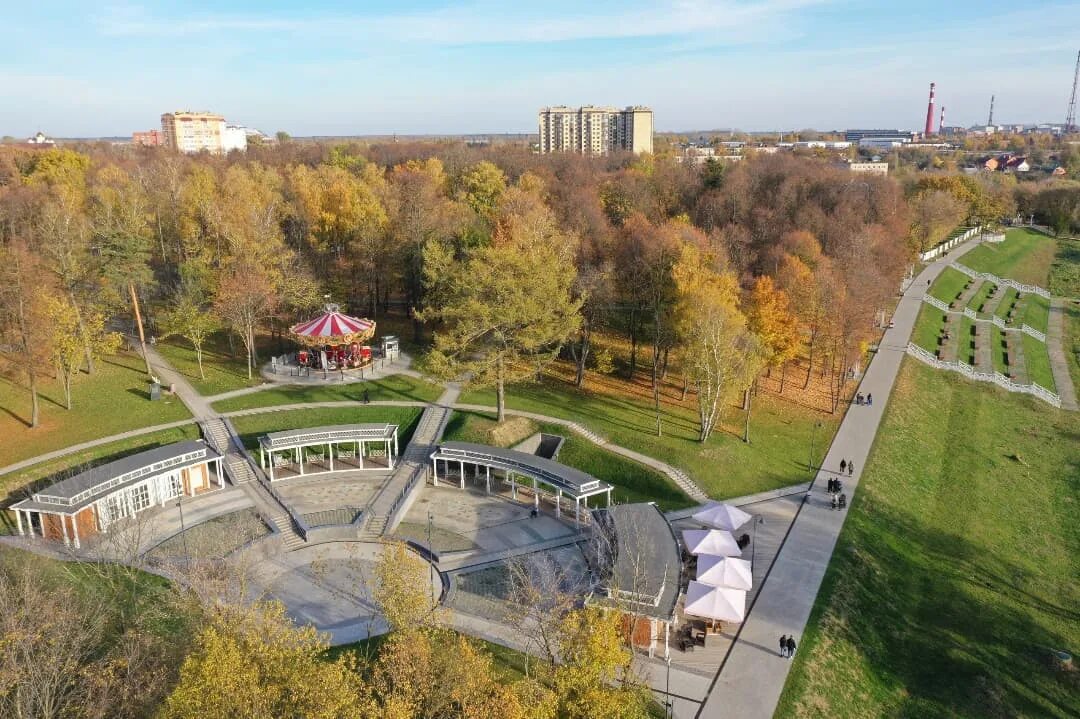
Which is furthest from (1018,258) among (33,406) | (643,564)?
(33,406)

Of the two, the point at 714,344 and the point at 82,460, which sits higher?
the point at 714,344

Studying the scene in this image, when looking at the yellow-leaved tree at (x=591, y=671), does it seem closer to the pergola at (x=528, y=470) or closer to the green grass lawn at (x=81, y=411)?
the pergola at (x=528, y=470)

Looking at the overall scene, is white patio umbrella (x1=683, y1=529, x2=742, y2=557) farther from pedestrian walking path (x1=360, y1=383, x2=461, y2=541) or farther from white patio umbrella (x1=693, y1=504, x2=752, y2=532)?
pedestrian walking path (x1=360, y1=383, x2=461, y2=541)

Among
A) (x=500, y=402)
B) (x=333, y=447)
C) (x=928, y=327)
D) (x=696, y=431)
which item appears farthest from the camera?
(x=928, y=327)

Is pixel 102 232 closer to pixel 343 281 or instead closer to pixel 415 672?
pixel 343 281

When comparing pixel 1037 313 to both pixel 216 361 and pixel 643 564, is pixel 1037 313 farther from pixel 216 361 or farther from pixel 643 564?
pixel 216 361

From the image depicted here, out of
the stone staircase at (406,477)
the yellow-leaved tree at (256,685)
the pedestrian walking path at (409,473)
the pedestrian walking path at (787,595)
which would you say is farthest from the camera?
the pedestrian walking path at (409,473)

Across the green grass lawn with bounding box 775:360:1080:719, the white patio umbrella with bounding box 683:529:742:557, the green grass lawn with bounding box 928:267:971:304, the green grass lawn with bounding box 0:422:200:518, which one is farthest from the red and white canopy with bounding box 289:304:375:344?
the green grass lawn with bounding box 928:267:971:304

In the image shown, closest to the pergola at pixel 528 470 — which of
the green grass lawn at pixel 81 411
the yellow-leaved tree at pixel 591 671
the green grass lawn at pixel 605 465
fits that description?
the green grass lawn at pixel 605 465
